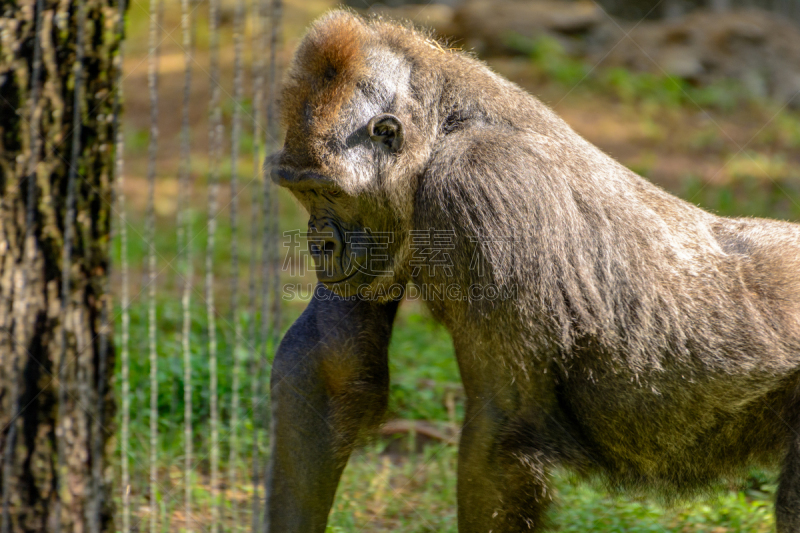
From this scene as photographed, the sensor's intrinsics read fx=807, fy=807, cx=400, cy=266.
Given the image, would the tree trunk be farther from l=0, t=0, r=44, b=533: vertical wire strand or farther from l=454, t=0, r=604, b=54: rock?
l=454, t=0, r=604, b=54: rock

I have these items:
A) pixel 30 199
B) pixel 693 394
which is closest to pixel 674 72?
pixel 693 394

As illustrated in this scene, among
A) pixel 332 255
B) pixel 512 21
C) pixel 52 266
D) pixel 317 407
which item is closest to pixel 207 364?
pixel 317 407

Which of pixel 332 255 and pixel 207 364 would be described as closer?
pixel 332 255

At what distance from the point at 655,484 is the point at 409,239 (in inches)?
66.3

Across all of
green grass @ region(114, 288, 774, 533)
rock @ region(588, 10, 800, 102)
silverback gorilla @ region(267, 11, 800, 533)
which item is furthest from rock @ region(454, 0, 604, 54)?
silverback gorilla @ region(267, 11, 800, 533)

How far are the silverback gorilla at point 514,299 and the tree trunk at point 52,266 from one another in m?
0.84

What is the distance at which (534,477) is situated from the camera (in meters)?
3.51

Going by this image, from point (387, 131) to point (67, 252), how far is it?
153cm

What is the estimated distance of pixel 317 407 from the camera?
3.91m

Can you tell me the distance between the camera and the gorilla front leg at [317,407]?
3857 millimetres

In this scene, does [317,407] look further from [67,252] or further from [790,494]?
[790,494]

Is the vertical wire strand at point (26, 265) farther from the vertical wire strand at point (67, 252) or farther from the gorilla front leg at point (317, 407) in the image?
the gorilla front leg at point (317, 407)

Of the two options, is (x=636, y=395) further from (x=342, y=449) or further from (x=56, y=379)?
(x=56, y=379)

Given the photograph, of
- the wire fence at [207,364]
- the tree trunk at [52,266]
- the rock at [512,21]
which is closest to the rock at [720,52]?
the rock at [512,21]
